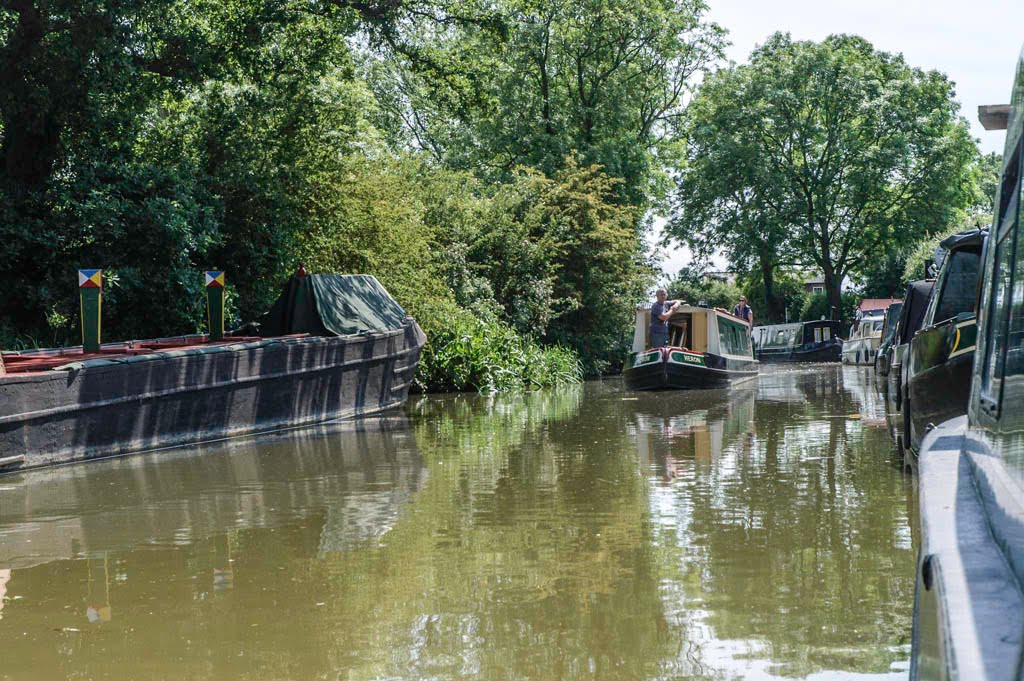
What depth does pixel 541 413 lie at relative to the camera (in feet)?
57.4

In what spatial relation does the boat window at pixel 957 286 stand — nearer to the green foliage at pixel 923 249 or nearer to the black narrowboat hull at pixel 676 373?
the black narrowboat hull at pixel 676 373

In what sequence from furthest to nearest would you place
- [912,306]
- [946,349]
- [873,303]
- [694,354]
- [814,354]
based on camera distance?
[873,303]
[814,354]
[694,354]
[912,306]
[946,349]

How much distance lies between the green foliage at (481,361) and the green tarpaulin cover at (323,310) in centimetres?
530

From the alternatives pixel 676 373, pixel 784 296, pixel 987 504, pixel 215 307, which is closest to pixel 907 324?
pixel 215 307

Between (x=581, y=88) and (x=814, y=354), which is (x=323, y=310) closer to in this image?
(x=581, y=88)

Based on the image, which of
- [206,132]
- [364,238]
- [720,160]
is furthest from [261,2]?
[720,160]

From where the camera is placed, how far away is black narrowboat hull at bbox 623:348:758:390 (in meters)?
22.5

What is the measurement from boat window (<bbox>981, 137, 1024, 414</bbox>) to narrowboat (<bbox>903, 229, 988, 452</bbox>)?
8.15 feet

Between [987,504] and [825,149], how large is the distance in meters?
46.2

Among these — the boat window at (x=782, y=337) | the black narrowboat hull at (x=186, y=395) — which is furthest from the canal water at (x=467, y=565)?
the boat window at (x=782, y=337)

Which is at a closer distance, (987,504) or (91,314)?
(987,504)

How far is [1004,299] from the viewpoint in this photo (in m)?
3.28

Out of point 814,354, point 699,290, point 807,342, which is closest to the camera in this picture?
point 814,354

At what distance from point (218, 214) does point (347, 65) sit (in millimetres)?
3947
